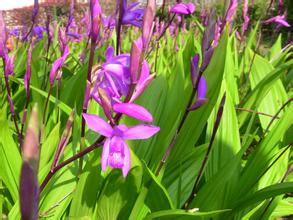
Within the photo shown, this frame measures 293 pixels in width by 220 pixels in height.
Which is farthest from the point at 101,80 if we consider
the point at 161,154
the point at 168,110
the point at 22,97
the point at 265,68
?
the point at 265,68

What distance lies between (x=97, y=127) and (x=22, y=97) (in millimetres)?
1129

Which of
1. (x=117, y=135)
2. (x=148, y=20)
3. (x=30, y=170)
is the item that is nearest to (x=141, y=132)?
(x=117, y=135)

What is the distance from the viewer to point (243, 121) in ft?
4.85

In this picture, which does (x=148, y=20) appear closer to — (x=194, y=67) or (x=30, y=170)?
(x=194, y=67)

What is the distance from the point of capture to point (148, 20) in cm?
50

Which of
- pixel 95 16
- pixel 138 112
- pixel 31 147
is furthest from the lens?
pixel 95 16

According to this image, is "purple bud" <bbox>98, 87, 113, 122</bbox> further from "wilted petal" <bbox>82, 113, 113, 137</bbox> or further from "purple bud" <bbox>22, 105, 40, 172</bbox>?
"purple bud" <bbox>22, 105, 40, 172</bbox>

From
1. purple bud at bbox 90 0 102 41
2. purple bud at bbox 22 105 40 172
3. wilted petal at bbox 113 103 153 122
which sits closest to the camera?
purple bud at bbox 22 105 40 172

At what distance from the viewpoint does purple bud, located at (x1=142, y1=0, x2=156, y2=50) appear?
0.49m

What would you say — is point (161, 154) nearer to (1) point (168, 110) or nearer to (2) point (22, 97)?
(1) point (168, 110)

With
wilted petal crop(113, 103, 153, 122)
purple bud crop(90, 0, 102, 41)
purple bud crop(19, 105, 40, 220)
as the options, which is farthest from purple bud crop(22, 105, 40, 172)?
purple bud crop(90, 0, 102, 41)

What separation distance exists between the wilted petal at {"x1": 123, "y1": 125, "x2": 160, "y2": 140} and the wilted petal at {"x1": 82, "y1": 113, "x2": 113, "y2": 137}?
0.03m

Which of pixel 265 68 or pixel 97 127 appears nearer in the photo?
pixel 97 127

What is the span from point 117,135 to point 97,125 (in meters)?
0.04
